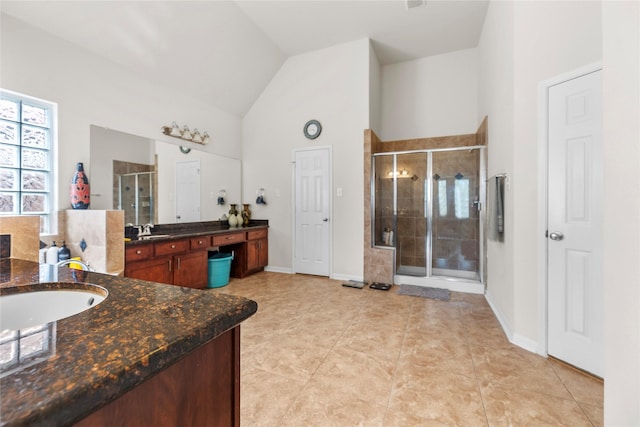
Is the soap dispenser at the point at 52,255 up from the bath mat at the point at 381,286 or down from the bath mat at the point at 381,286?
up

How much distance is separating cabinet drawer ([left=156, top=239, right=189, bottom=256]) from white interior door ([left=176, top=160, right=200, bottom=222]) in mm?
732

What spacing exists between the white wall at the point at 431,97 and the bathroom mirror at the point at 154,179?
9.16ft

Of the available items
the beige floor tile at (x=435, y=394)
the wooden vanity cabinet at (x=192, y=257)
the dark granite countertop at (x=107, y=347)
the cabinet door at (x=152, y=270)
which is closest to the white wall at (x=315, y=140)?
the wooden vanity cabinet at (x=192, y=257)

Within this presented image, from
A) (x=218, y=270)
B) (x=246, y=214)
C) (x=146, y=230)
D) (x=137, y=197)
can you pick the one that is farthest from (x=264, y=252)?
(x=137, y=197)

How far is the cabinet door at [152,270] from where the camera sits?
2670 mm

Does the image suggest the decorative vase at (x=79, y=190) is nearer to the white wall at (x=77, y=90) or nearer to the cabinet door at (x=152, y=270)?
the white wall at (x=77, y=90)

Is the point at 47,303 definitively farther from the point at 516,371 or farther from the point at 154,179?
the point at 154,179

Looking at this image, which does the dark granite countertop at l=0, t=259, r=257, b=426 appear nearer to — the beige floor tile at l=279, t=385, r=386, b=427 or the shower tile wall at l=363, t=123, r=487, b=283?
the beige floor tile at l=279, t=385, r=386, b=427

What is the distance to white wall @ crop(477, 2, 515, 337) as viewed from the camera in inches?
91.9

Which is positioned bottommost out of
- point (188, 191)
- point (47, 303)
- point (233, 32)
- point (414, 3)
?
point (47, 303)

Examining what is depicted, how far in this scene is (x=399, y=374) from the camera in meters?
1.79

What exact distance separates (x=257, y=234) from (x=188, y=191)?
1.18 meters

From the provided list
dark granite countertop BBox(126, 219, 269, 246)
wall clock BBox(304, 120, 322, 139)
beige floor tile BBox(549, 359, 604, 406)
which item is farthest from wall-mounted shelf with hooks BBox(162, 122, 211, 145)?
beige floor tile BBox(549, 359, 604, 406)

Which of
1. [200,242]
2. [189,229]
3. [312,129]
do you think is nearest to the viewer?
[200,242]
